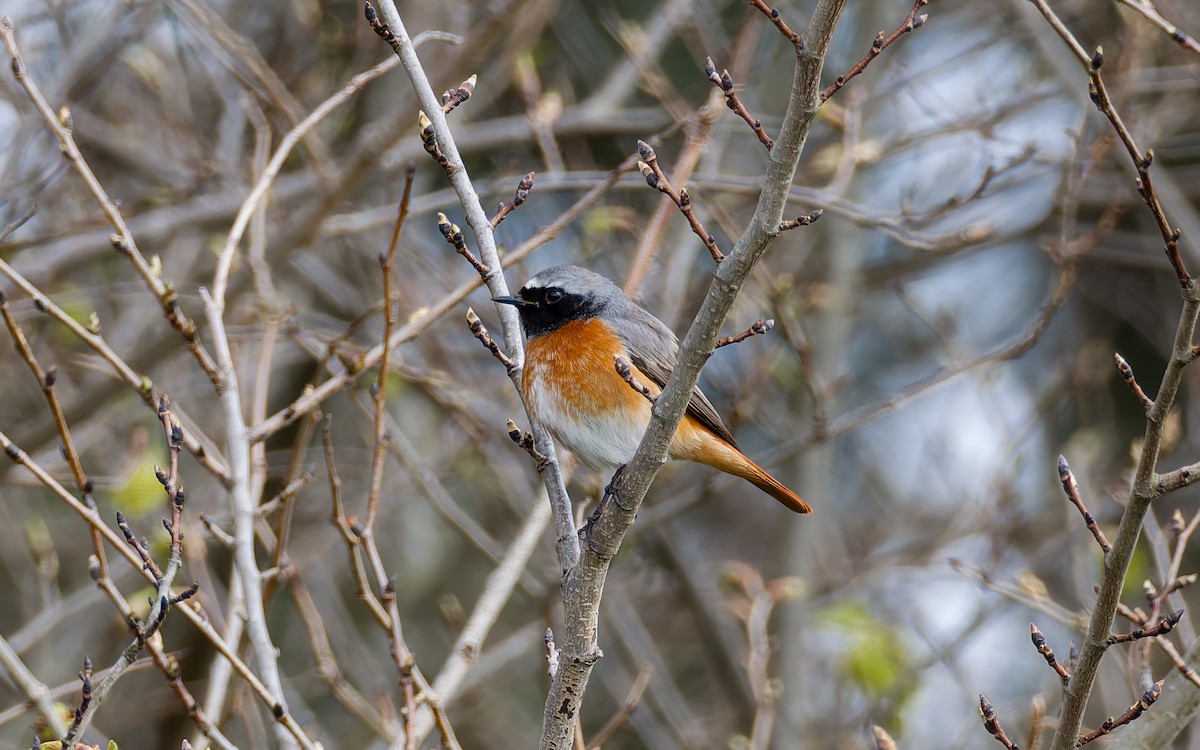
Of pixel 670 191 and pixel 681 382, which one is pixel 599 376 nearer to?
pixel 681 382

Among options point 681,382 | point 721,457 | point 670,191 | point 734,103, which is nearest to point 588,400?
point 721,457

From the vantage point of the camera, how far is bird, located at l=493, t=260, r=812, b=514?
5273mm

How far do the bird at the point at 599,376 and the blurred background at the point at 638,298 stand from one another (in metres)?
0.33

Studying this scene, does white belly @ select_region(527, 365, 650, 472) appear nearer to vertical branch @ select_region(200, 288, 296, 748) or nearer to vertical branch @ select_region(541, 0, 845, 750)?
vertical branch @ select_region(541, 0, 845, 750)

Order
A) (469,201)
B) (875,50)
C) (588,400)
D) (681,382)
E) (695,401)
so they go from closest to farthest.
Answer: (875,50), (681,382), (469,201), (588,400), (695,401)

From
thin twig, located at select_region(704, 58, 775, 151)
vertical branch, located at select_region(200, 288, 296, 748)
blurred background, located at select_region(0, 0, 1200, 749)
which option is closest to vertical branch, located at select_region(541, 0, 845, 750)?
thin twig, located at select_region(704, 58, 775, 151)

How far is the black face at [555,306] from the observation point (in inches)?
221

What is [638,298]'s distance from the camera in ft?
22.6

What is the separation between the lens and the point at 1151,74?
28.1 feet

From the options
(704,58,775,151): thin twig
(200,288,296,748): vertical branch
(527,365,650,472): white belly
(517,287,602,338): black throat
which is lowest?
(200,288,296,748): vertical branch

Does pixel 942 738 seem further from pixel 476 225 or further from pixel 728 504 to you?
pixel 476 225

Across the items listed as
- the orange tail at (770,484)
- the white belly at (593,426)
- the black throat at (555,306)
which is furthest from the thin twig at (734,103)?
the orange tail at (770,484)

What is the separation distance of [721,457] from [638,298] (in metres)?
1.70

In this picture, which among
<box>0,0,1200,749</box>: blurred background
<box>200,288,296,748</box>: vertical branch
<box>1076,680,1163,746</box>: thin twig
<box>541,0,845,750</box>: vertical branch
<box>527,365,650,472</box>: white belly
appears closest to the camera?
<box>541,0,845,750</box>: vertical branch
